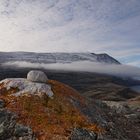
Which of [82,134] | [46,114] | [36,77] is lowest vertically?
[82,134]

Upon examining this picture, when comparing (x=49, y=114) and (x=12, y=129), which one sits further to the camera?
(x=49, y=114)

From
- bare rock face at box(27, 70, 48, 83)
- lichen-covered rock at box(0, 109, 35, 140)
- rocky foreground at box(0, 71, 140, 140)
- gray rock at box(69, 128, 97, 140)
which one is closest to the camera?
lichen-covered rock at box(0, 109, 35, 140)

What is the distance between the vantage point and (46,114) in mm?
26281

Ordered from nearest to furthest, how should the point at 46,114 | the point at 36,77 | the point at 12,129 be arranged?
the point at 12,129 → the point at 46,114 → the point at 36,77

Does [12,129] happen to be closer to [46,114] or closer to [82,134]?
[46,114]

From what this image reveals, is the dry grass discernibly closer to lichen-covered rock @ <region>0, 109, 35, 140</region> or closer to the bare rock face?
lichen-covered rock @ <region>0, 109, 35, 140</region>

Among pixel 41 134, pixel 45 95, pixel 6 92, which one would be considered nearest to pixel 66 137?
pixel 41 134

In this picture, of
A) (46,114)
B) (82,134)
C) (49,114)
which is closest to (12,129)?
(46,114)

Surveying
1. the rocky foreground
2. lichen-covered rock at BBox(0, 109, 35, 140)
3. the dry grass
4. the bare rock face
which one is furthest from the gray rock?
the bare rock face

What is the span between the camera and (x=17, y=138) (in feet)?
79.6

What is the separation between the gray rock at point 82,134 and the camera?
24500 millimetres

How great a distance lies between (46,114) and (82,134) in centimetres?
337

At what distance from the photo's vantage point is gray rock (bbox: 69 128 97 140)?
2450 centimetres

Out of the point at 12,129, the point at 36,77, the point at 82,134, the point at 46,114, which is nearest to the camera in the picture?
the point at 82,134
